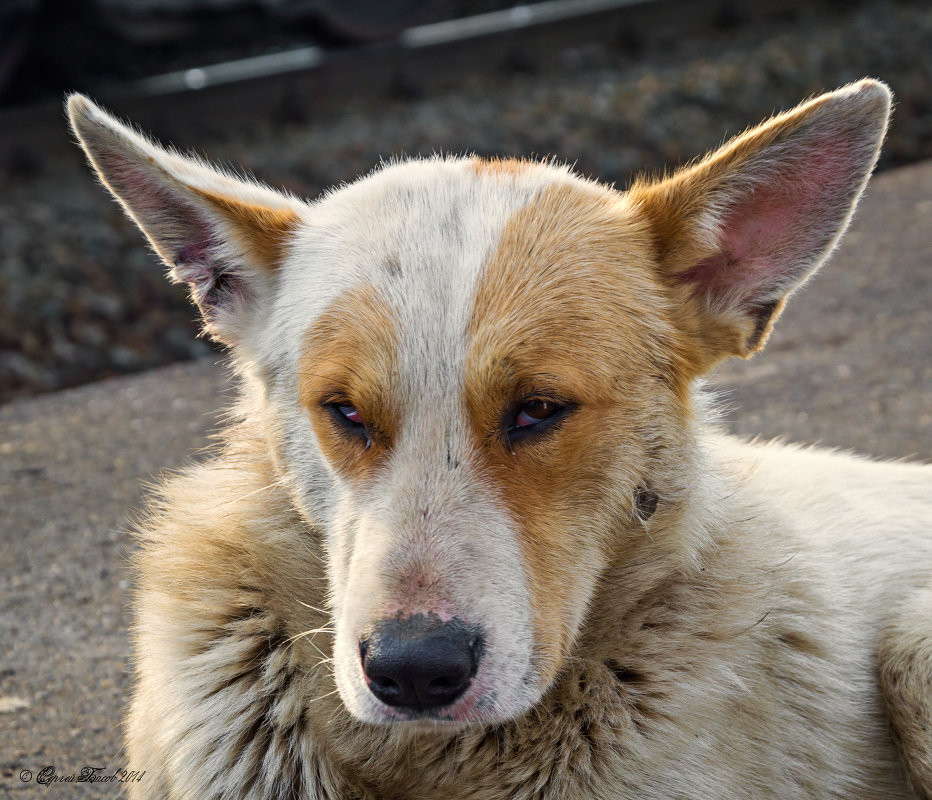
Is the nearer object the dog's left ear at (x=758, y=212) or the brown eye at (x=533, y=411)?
the brown eye at (x=533, y=411)

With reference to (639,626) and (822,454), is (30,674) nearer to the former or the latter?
(639,626)

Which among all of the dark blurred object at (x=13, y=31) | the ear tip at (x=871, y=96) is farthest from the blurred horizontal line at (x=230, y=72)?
the ear tip at (x=871, y=96)

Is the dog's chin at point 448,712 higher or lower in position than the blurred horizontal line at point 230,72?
higher

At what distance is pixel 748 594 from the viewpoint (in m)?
2.83

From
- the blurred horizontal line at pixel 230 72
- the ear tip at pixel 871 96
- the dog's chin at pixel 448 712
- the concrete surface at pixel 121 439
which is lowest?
the concrete surface at pixel 121 439

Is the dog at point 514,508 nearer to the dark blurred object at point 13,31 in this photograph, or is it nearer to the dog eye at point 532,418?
the dog eye at point 532,418

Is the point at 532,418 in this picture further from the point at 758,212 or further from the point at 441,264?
the point at 758,212

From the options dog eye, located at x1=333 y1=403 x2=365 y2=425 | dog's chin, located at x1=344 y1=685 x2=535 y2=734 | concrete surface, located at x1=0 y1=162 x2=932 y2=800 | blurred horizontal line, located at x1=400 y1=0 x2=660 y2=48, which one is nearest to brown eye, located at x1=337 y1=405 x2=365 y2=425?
dog eye, located at x1=333 y1=403 x2=365 y2=425

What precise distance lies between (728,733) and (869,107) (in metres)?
1.49

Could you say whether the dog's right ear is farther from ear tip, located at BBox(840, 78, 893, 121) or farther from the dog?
ear tip, located at BBox(840, 78, 893, 121)

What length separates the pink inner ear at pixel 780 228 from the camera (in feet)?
8.91

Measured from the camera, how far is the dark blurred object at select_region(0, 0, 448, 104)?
8609mm

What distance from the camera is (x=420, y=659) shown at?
2164mm

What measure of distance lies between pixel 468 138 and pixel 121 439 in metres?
4.16
